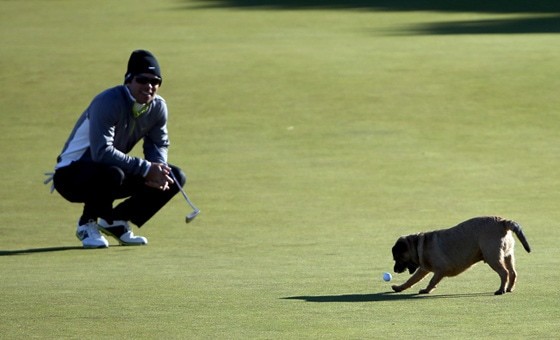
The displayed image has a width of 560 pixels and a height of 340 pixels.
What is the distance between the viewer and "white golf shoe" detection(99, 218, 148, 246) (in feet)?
30.8

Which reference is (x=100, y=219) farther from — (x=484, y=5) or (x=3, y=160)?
(x=484, y=5)

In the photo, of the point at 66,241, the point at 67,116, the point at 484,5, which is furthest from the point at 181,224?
the point at 484,5

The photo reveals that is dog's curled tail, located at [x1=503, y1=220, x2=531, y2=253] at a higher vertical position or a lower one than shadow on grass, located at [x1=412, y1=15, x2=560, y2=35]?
higher

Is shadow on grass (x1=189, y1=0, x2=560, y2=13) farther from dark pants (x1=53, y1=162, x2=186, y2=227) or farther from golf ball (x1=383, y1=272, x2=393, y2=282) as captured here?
golf ball (x1=383, y1=272, x2=393, y2=282)

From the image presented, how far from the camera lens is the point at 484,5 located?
2453 cm

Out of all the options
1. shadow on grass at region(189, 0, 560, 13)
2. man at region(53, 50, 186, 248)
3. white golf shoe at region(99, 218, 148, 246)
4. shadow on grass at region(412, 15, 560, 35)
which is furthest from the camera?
shadow on grass at region(189, 0, 560, 13)

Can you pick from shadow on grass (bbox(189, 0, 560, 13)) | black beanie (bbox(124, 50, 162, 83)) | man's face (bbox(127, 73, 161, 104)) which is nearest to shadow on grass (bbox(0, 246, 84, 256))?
man's face (bbox(127, 73, 161, 104))

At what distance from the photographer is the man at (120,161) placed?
8852 millimetres

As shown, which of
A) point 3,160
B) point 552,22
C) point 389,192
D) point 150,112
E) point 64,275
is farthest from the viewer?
point 552,22

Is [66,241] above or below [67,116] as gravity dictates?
above

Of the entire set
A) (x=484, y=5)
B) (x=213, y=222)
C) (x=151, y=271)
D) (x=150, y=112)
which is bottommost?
(x=484, y=5)

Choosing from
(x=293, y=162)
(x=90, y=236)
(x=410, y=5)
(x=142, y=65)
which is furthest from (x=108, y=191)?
(x=410, y=5)

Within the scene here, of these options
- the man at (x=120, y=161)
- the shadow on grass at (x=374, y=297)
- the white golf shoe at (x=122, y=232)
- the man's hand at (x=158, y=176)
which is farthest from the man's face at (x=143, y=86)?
the shadow on grass at (x=374, y=297)

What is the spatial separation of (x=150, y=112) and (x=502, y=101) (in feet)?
24.4
